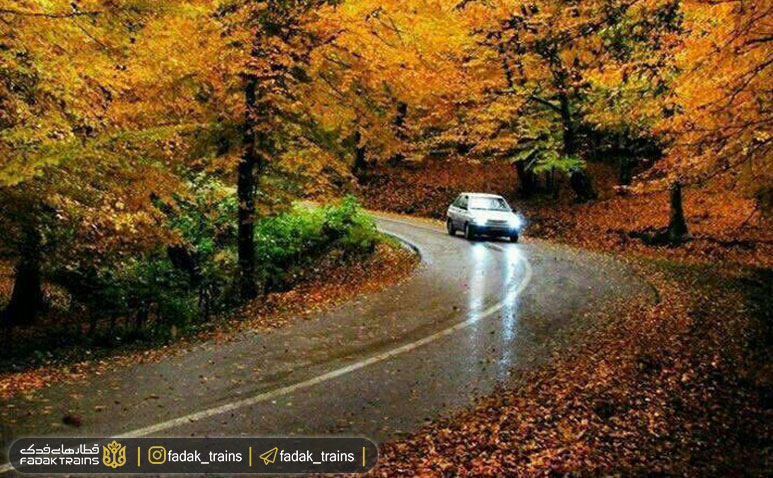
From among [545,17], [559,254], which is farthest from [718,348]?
[559,254]

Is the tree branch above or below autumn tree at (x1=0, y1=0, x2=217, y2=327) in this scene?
above

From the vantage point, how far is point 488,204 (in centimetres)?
2245

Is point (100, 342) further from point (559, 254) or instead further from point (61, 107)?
point (559, 254)

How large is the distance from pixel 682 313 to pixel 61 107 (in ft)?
37.7

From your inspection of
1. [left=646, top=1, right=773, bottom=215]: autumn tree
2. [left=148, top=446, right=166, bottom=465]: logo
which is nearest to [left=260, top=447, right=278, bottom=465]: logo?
[left=148, top=446, right=166, bottom=465]: logo

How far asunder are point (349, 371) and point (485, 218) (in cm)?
1442

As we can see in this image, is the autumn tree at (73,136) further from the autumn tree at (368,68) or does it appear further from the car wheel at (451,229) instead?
the car wheel at (451,229)

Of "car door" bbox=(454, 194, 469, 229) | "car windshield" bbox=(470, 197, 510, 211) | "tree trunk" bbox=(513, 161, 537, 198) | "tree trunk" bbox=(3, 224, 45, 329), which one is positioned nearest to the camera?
"tree trunk" bbox=(3, 224, 45, 329)

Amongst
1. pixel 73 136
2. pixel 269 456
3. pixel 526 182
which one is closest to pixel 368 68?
pixel 73 136

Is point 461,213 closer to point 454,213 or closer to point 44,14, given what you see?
point 454,213

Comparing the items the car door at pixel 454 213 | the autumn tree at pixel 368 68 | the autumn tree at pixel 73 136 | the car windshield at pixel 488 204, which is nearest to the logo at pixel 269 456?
the autumn tree at pixel 73 136

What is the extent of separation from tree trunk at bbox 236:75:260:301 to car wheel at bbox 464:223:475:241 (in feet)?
32.6

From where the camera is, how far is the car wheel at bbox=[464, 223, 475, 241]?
2177 centimetres

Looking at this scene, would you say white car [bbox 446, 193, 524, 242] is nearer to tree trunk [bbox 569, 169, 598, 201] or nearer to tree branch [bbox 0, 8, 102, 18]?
tree trunk [bbox 569, 169, 598, 201]
